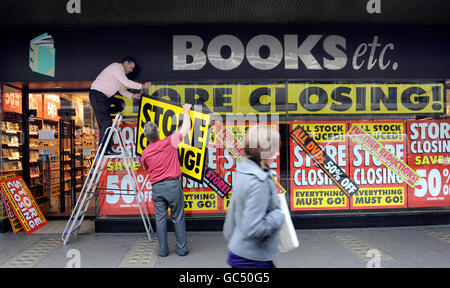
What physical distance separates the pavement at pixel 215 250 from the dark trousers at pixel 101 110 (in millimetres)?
1798

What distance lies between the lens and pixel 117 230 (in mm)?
6277

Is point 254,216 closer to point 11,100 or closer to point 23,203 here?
point 23,203

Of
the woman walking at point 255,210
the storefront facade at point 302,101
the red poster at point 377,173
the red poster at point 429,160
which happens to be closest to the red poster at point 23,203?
the storefront facade at point 302,101

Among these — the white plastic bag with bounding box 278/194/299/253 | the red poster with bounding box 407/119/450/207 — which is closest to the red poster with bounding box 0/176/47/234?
the white plastic bag with bounding box 278/194/299/253

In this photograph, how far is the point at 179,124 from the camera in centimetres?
635

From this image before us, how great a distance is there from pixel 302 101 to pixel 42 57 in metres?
4.87

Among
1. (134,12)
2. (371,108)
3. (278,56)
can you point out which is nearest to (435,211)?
(371,108)

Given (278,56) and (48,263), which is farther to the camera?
(278,56)

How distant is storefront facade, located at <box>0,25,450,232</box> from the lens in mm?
6422

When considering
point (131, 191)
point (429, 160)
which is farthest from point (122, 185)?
point (429, 160)

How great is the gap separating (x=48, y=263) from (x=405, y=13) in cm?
689

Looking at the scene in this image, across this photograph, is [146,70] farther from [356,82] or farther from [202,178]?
[356,82]

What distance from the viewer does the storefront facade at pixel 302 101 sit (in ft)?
21.1
